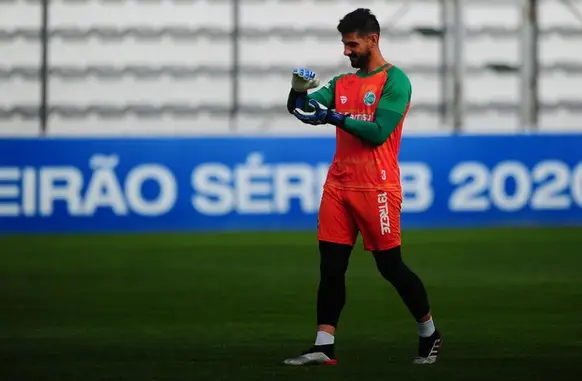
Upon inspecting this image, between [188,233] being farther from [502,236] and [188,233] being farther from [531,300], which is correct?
[531,300]

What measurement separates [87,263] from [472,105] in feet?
32.3

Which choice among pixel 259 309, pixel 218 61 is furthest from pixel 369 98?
pixel 218 61

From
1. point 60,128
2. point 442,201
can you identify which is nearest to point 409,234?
point 442,201

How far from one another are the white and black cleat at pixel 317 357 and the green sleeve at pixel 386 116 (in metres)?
1.12

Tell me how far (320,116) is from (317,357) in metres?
1.27

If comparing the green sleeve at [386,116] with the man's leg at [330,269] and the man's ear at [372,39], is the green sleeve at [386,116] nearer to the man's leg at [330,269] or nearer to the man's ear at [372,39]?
the man's ear at [372,39]

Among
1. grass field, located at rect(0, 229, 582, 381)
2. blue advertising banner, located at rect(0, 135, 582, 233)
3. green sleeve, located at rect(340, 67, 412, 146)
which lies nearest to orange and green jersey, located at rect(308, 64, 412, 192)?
green sleeve, located at rect(340, 67, 412, 146)

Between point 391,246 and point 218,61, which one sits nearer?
point 391,246

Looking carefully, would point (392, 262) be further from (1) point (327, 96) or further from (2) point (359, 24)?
(2) point (359, 24)

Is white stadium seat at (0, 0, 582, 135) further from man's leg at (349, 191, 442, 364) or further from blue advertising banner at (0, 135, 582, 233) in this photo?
man's leg at (349, 191, 442, 364)

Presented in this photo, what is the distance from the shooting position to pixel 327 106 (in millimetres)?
8125

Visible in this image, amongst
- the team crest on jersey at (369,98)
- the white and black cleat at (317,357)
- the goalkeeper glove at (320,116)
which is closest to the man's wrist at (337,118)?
the goalkeeper glove at (320,116)

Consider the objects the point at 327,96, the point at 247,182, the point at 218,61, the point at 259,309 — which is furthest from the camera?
the point at 218,61

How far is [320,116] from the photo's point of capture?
7.84 m
